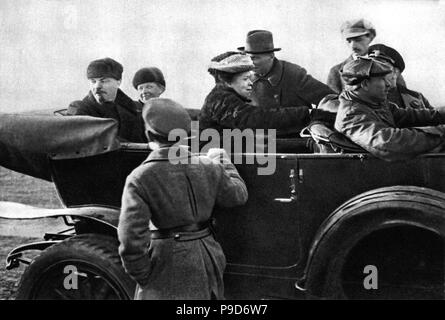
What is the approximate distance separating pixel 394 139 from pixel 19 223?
605cm

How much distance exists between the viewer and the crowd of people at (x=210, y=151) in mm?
2676

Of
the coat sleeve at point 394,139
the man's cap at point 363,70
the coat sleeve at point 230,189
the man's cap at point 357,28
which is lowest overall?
the coat sleeve at point 230,189

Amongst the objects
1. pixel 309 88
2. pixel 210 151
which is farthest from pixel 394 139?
pixel 309 88

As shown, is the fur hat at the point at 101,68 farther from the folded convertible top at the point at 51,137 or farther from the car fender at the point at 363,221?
the car fender at the point at 363,221

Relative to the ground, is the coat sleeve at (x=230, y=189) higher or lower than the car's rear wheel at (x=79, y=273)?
higher

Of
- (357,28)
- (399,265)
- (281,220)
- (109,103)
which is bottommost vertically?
(399,265)

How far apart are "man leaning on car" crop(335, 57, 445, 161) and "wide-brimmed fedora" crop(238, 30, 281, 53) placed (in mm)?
1222

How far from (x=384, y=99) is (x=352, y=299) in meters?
1.17

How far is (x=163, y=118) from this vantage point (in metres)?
2.68

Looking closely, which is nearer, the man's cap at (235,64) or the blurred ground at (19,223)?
the man's cap at (235,64)

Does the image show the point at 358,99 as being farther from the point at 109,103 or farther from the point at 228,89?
the point at 109,103

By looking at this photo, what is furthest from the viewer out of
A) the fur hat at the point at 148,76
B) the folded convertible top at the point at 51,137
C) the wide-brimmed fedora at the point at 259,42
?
the fur hat at the point at 148,76

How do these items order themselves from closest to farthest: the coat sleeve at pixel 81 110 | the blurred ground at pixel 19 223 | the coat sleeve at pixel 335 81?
the coat sleeve at pixel 81 110 → the coat sleeve at pixel 335 81 → the blurred ground at pixel 19 223

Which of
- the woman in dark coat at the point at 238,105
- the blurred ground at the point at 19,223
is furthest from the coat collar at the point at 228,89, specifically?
the blurred ground at the point at 19,223
